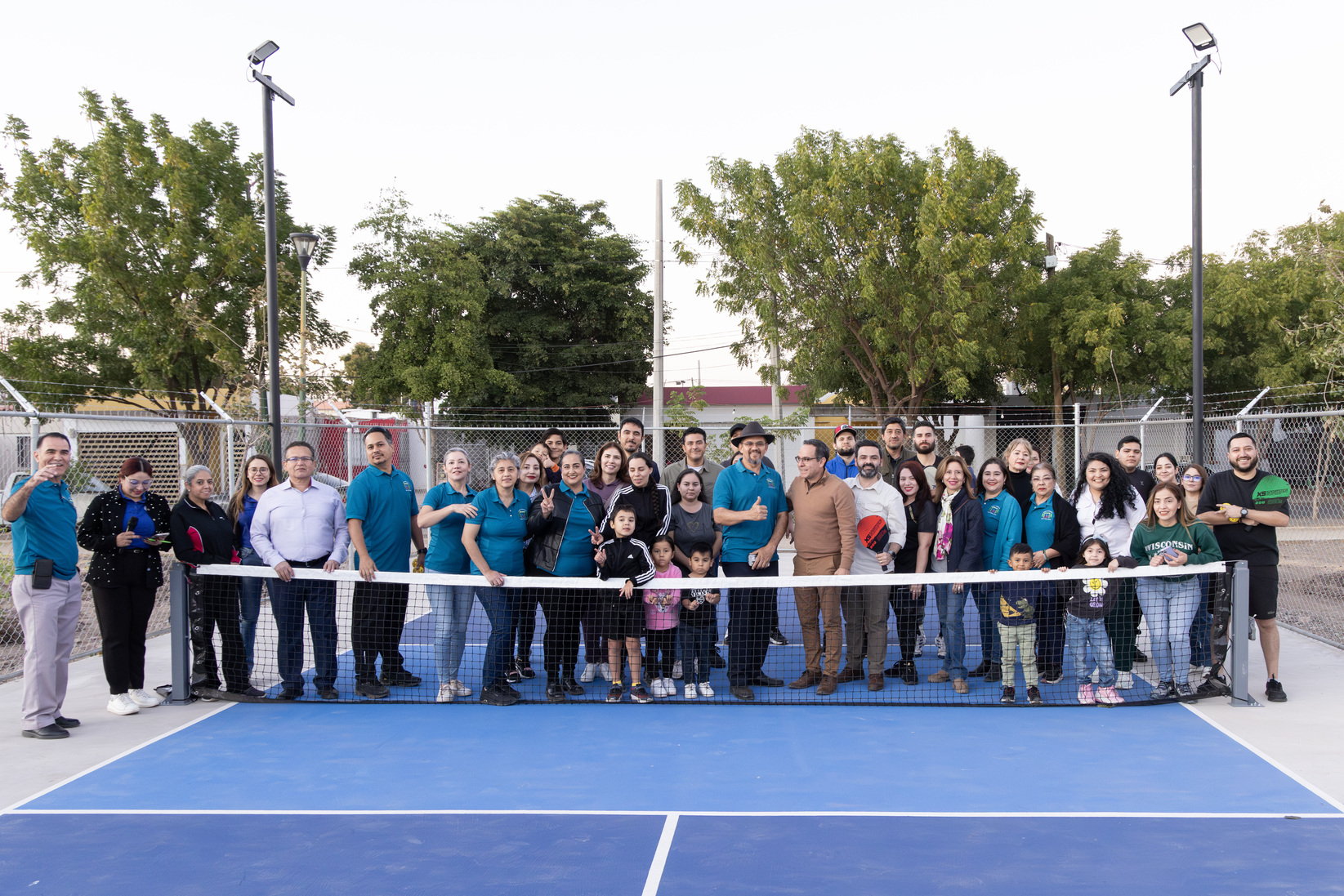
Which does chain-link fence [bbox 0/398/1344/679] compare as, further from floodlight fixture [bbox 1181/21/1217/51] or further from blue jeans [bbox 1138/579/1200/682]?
floodlight fixture [bbox 1181/21/1217/51]

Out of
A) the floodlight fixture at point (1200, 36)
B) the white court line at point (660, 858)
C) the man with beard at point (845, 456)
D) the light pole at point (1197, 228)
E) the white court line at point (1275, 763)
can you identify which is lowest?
the white court line at point (1275, 763)

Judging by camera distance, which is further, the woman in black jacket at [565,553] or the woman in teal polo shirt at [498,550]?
the woman in black jacket at [565,553]

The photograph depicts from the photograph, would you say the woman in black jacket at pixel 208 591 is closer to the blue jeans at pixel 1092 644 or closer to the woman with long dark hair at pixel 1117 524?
the blue jeans at pixel 1092 644

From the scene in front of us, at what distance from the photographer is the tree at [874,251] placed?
19.0 metres

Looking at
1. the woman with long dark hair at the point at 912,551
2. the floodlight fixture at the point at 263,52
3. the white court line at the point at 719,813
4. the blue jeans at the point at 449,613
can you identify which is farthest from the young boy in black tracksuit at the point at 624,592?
the floodlight fixture at the point at 263,52

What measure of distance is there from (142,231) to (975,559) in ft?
65.9

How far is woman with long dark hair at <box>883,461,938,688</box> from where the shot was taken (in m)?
6.97

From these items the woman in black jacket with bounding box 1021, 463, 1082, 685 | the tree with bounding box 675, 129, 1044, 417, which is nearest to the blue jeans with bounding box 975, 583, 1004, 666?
the woman in black jacket with bounding box 1021, 463, 1082, 685

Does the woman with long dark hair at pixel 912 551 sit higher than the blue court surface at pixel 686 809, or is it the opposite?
the woman with long dark hair at pixel 912 551

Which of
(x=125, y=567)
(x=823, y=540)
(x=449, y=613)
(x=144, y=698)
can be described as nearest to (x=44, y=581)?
(x=125, y=567)

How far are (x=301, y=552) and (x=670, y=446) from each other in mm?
15055

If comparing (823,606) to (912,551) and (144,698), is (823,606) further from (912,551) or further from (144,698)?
(144,698)

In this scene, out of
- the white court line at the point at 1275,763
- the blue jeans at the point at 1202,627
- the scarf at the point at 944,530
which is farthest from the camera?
the scarf at the point at 944,530

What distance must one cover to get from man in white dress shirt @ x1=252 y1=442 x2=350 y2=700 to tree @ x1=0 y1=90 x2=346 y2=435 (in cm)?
1500
